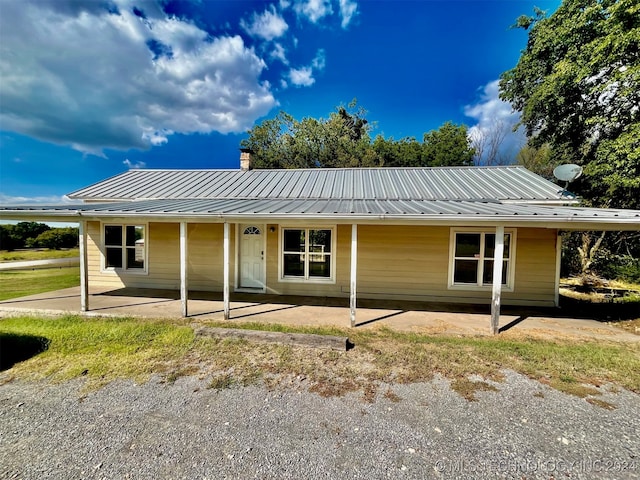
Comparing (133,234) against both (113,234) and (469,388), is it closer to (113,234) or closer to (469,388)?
(113,234)

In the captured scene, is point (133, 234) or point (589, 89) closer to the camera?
point (589, 89)

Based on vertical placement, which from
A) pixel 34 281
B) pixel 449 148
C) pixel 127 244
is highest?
pixel 449 148

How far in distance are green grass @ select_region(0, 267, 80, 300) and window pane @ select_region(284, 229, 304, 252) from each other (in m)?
7.25

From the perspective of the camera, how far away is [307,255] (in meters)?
8.09

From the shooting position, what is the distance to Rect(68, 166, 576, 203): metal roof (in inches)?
318

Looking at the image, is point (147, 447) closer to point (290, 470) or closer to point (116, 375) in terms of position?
point (290, 470)

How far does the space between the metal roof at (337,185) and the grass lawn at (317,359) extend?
4276mm

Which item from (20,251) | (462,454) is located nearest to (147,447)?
(462,454)

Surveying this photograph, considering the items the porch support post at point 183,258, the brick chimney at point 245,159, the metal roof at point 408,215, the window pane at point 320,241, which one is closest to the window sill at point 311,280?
the window pane at point 320,241

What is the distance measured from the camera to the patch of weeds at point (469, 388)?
332cm

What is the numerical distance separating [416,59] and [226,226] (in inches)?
615

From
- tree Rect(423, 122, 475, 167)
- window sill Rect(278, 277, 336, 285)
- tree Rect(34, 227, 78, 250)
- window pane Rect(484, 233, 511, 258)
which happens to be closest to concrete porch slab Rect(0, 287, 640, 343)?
window sill Rect(278, 277, 336, 285)

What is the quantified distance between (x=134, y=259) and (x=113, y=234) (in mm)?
1025

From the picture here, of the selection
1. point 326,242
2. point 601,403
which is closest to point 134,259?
point 326,242
